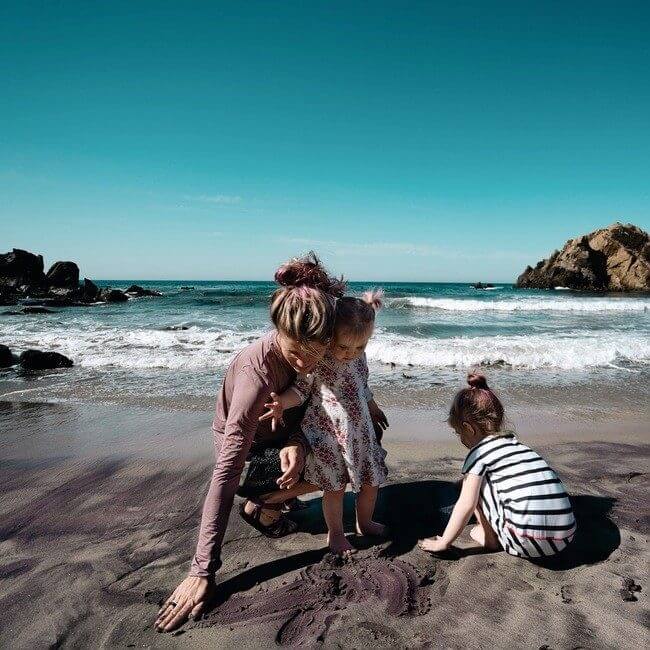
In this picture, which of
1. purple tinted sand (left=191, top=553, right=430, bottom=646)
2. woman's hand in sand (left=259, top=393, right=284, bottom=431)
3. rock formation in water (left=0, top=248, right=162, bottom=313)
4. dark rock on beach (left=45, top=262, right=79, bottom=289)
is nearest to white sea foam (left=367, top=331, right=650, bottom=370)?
purple tinted sand (left=191, top=553, right=430, bottom=646)

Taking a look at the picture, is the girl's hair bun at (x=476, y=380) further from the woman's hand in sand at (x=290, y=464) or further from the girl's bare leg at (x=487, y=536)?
the woman's hand in sand at (x=290, y=464)

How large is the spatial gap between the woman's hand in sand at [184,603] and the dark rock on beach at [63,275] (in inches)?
1590

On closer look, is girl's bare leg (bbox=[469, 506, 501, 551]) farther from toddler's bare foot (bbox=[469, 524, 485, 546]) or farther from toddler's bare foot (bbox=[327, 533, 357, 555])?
toddler's bare foot (bbox=[327, 533, 357, 555])

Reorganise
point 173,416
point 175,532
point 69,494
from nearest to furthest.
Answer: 1. point 175,532
2. point 69,494
3. point 173,416

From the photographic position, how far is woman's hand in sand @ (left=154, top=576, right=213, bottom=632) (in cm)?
182

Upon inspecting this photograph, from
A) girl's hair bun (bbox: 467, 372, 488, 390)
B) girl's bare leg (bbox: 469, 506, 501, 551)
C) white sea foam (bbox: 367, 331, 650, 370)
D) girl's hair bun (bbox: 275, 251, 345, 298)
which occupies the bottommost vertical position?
girl's bare leg (bbox: 469, 506, 501, 551)

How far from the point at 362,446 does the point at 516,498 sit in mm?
802

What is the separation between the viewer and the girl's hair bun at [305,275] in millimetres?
1975

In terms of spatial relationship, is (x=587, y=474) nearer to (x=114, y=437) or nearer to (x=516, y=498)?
(x=516, y=498)

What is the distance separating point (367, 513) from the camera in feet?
8.27

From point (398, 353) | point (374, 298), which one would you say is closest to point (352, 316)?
point (374, 298)

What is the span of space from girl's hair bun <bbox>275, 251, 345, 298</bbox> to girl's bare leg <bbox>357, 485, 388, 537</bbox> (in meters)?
1.18

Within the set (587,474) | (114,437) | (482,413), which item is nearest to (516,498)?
(482,413)

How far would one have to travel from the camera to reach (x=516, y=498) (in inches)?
84.3
